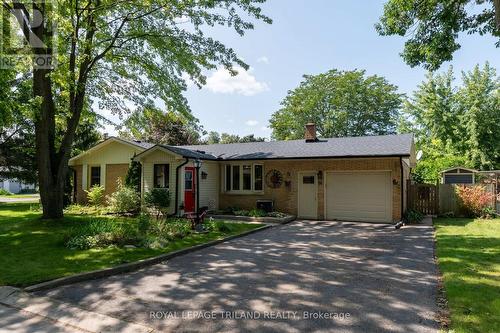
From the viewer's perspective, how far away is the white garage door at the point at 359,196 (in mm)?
14508

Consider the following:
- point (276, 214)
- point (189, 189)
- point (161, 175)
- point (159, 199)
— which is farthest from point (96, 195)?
point (276, 214)

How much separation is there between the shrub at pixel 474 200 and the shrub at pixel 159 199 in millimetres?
13688

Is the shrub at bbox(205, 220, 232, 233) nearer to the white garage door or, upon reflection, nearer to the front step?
the white garage door

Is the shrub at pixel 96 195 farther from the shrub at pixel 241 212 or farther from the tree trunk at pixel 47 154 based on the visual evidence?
the shrub at pixel 241 212

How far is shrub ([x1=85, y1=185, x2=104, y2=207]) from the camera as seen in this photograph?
62.8ft

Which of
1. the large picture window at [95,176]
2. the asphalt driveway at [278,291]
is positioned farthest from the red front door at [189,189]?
the large picture window at [95,176]

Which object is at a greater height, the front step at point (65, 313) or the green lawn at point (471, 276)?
the green lawn at point (471, 276)

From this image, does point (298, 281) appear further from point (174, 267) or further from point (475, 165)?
point (475, 165)

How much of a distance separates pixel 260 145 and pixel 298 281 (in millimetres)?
13688

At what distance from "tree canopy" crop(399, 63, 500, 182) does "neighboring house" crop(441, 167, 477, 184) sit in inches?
100

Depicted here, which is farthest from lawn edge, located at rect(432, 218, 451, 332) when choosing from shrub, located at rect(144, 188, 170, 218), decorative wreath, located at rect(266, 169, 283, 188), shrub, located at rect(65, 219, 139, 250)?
shrub, located at rect(144, 188, 170, 218)

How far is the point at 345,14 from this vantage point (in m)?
14.0

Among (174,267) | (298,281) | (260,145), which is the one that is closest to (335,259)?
(298,281)

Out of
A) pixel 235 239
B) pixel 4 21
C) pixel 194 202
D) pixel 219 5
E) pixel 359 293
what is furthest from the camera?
pixel 194 202
